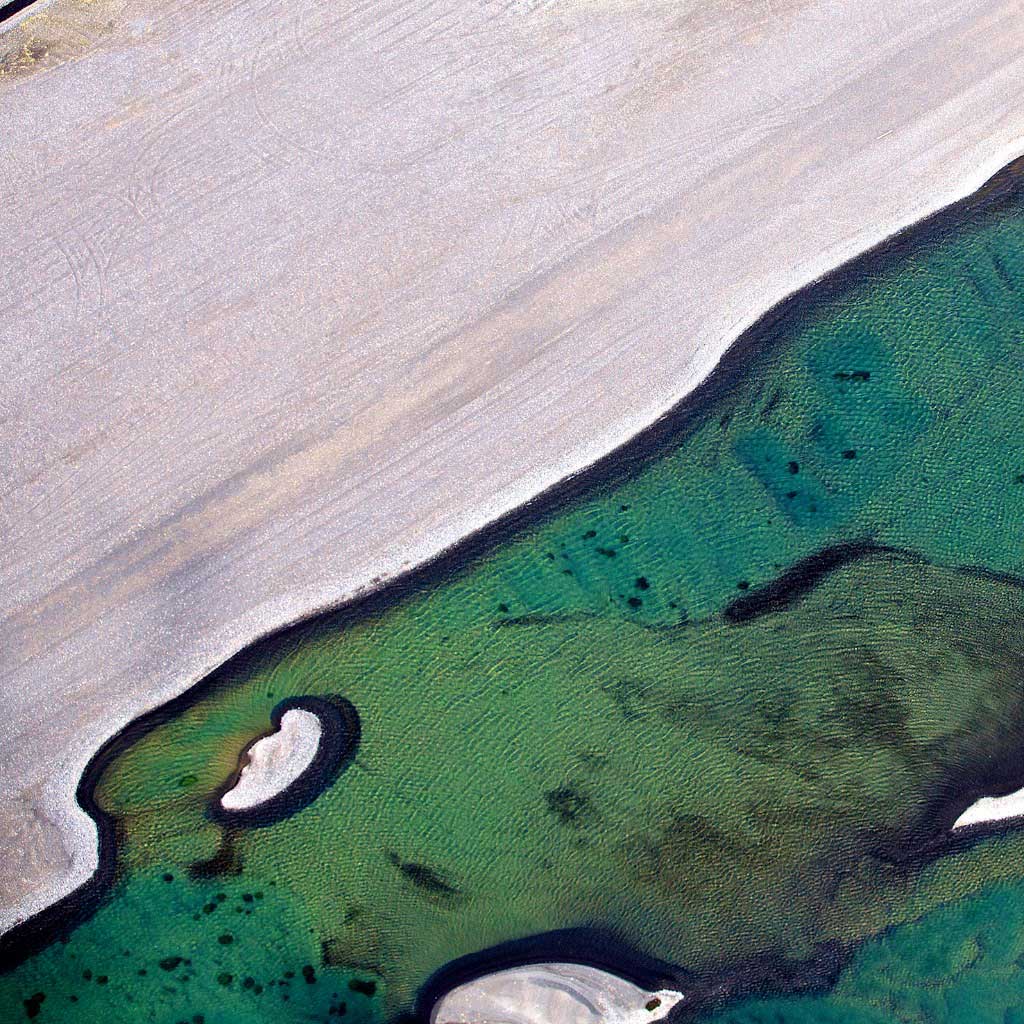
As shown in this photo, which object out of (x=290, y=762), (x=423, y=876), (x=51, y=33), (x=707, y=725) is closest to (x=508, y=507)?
(x=707, y=725)

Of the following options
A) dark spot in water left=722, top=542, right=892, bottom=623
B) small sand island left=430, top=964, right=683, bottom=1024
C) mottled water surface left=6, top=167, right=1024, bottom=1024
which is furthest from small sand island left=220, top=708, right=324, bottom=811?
dark spot in water left=722, top=542, right=892, bottom=623

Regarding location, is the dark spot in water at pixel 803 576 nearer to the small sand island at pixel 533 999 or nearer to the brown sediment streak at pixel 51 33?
the small sand island at pixel 533 999

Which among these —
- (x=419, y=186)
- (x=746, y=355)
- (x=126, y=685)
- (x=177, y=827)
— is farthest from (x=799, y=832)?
(x=419, y=186)

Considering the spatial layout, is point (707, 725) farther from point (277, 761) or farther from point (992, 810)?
point (277, 761)

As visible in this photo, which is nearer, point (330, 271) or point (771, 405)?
point (330, 271)

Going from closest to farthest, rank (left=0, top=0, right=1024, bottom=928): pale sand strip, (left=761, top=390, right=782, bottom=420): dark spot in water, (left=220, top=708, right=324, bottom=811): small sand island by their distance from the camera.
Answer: (left=0, top=0, right=1024, bottom=928): pale sand strip → (left=220, top=708, right=324, bottom=811): small sand island → (left=761, top=390, right=782, bottom=420): dark spot in water

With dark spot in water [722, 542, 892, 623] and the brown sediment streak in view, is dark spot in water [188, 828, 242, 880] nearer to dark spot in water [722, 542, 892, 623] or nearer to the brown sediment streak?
dark spot in water [722, 542, 892, 623]
